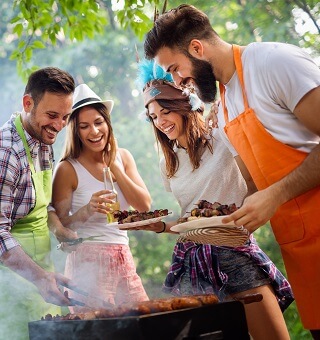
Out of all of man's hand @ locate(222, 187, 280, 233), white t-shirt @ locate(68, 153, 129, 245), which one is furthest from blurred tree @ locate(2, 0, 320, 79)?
man's hand @ locate(222, 187, 280, 233)

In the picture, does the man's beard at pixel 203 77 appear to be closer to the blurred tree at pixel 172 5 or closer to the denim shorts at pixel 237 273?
the denim shorts at pixel 237 273

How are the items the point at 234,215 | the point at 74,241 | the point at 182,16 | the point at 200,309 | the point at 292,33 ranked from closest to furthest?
the point at 200,309 < the point at 234,215 < the point at 182,16 < the point at 74,241 < the point at 292,33

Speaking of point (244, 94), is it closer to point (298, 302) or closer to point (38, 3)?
point (298, 302)

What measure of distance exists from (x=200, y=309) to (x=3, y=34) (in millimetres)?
6183

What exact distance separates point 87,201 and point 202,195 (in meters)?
0.80

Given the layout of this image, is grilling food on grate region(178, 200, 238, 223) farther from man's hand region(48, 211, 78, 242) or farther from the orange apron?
man's hand region(48, 211, 78, 242)

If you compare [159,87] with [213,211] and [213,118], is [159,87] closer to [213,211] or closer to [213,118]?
[213,118]

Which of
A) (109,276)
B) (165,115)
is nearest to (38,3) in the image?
(165,115)

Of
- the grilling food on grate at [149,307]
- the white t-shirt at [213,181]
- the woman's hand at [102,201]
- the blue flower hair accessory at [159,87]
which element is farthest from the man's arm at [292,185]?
the woman's hand at [102,201]

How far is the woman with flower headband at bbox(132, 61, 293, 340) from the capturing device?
2.74 m

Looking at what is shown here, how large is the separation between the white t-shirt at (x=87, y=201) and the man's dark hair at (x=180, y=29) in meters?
1.03

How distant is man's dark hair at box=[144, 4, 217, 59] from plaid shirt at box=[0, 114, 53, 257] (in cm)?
91

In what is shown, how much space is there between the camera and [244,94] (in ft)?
8.06

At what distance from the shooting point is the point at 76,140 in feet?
11.5
